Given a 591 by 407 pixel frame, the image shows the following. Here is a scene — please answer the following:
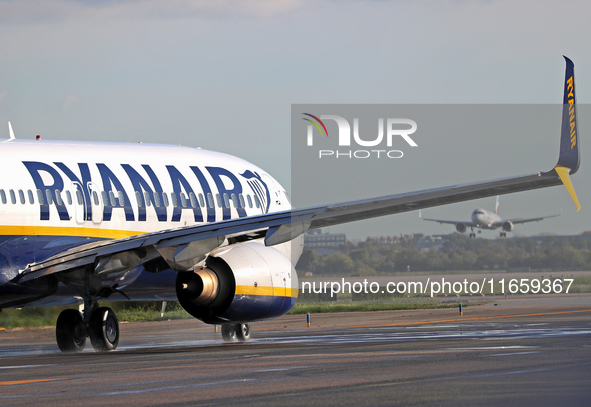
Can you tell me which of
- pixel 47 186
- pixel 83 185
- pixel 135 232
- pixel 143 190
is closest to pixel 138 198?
pixel 143 190

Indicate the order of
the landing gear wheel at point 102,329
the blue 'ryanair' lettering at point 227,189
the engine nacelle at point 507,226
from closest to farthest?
the landing gear wheel at point 102,329 < the blue 'ryanair' lettering at point 227,189 < the engine nacelle at point 507,226

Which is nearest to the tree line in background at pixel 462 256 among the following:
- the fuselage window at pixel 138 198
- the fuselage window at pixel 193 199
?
the fuselage window at pixel 193 199

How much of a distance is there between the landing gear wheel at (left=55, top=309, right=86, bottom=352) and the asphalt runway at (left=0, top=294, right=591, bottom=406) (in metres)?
A: 0.52

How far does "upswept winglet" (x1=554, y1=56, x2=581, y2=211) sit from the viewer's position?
1778 centimetres

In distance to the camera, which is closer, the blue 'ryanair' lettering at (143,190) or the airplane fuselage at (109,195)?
the airplane fuselage at (109,195)

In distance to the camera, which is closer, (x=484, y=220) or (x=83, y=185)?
(x=83, y=185)

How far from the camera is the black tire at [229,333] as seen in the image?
23844 millimetres

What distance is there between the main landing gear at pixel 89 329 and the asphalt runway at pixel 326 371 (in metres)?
0.38

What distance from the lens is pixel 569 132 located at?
18.3 m

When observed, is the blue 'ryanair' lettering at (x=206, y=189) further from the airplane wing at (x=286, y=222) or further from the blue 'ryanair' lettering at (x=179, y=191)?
the airplane wing at (x=286, y=222)

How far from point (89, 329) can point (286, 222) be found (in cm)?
531

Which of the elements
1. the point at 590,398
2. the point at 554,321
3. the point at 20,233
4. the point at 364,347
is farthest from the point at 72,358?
the point at 554,321

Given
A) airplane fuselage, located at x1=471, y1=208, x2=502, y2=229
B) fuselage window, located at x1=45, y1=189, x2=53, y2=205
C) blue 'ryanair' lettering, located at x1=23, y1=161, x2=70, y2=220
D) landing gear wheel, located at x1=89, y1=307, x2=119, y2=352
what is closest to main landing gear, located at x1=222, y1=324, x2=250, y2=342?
landing gear wheel, located at x1=89, y1=307, x2=119, y2=352

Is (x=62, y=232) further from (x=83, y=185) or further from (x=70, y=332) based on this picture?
(x=70, y=332)
